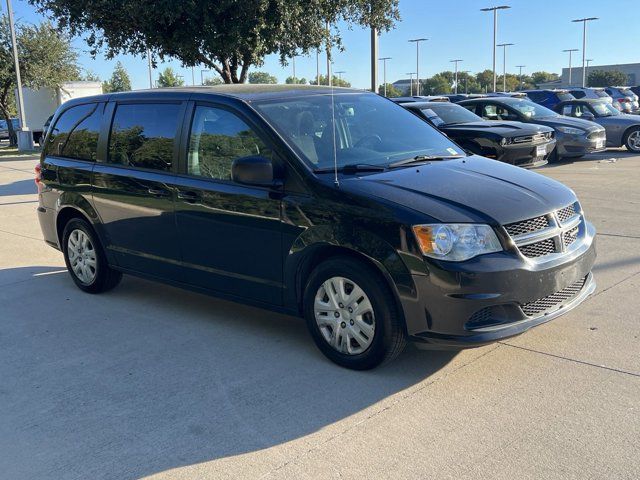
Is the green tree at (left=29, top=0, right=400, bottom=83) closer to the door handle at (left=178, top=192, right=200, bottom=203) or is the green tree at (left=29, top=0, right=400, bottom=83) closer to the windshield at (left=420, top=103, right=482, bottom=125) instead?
Answer: the windshield at (left=420, top=103, right=482, bottom=125)

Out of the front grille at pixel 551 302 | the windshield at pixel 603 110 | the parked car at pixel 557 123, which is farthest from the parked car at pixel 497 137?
A: the front grille at pixel 551 302

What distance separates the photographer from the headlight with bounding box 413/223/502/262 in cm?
382

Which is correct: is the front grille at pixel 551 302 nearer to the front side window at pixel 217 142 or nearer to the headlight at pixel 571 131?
the front side window at pixel 217 142

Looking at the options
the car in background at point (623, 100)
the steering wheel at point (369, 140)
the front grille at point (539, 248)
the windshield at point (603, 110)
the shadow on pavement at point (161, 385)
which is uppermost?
the car in background at point (623, 100)

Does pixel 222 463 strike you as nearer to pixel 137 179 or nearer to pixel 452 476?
pixel 452 476

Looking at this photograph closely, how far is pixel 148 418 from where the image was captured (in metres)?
3.78

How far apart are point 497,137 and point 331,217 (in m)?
9.20

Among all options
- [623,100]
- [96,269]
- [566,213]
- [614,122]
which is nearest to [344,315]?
[566,213]

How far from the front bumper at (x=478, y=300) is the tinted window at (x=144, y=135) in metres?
2.51

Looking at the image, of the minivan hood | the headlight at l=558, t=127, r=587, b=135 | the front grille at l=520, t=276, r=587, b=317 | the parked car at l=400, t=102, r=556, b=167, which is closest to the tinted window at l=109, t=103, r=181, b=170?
the minivan hood

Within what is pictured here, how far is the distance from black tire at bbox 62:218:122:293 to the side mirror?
89.7 inches

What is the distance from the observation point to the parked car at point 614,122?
17719mm

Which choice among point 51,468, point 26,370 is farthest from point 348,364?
point 26,370

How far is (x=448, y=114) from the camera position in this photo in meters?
13.9
